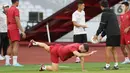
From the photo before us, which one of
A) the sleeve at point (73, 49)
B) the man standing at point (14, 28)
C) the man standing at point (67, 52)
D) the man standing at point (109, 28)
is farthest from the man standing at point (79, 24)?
the sleeve at point (73, 49)

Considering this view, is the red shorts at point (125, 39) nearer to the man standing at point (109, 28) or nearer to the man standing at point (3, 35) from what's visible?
the man standing at point (109, 28)

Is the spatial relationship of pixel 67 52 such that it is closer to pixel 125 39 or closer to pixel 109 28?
pixel 109 28

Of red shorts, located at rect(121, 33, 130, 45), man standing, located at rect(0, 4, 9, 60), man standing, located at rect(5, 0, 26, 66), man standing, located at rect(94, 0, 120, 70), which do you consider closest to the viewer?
man standing, located at rect(94, 0, 120, 70)

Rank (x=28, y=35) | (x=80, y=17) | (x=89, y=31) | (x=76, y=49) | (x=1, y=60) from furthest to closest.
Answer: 1. (x=89, y=31)
2. (x=28, y=35)
3. (x=1, y=60)
4. (x=80, y=17)
5. (x=76, y=49)

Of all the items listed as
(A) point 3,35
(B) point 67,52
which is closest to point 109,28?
(B) point 67,52

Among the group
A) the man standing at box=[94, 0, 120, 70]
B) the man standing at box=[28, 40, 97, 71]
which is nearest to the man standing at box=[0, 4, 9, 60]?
the man standing at box=[28, 40, 97, 71]

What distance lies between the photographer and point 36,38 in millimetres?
24625

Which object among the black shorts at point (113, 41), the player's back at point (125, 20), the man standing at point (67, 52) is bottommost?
the man standing at point (67, 52)

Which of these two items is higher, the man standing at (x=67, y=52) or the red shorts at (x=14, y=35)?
the red shorts at (x=14, y=35)

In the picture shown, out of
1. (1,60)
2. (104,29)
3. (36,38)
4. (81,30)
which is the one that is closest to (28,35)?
(36,38)

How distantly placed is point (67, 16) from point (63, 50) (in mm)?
10498

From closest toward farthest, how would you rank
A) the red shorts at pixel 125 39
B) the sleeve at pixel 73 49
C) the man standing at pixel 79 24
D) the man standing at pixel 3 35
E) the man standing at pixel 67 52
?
the man standing at pixel 67 52, the sleeve at pixel 73 49, the man standing at pixel 79 24, the red shorts at pixel 125 39, the man standing at pixel 3 35

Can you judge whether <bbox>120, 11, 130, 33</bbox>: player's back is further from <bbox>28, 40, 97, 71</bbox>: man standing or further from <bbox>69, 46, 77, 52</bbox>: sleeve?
<bbox>69, 46, 77, 52</bbox>: sleeve

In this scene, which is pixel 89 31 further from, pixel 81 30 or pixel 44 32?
pixel 81 30
